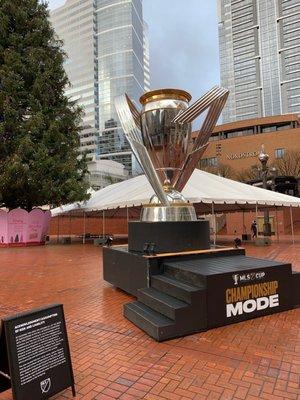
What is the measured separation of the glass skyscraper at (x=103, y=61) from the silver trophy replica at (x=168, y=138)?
109 meters

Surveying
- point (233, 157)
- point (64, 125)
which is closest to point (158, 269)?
point (64, 125)

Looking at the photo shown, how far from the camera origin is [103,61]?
126062 millimetres

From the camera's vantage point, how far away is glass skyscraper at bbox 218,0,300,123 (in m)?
104

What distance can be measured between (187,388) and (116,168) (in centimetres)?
9165

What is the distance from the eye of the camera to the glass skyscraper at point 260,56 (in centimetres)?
10412

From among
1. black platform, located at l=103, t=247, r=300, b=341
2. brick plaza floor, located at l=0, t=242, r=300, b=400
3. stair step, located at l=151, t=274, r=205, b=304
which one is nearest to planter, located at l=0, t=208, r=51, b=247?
brick plaza floor, located at l=0, t=242, r=300, b=400

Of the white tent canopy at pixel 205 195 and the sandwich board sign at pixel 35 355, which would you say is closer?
the sandwich board sign at pixel 35 355

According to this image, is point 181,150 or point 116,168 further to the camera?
point 116,168

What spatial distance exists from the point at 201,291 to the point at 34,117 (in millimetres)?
17058

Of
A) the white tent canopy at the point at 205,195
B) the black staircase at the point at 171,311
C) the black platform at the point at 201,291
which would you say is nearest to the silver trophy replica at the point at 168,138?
the black platform at the point at 201,291

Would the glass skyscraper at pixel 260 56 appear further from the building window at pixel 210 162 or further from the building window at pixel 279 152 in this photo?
the building window at pixel 279 152

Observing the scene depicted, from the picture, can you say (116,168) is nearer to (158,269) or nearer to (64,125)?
(64,125)

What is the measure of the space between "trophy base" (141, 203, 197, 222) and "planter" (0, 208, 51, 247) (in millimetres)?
13994

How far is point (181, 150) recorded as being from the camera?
8094mm
